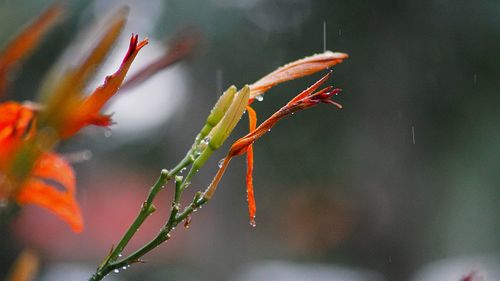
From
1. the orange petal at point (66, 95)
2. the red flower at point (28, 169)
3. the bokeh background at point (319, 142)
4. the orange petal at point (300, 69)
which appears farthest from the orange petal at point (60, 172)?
the bokeh background at point (319, 142)

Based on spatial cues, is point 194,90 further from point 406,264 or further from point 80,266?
point 406,264

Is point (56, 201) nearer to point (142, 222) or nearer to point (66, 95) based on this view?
point (142, 222)

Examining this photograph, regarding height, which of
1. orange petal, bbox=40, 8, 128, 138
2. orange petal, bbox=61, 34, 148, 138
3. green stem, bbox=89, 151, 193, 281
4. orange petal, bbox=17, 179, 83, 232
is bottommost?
green stem, bbox=89, 151, 193, 281

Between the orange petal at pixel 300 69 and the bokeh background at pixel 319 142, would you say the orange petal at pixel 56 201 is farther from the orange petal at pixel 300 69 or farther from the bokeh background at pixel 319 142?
the bokeh background at pixel 319 142

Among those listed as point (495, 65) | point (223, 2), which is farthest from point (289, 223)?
point (495, 65)

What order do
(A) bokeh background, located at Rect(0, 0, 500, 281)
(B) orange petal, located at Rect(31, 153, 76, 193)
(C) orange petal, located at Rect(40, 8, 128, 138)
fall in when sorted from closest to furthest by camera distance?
(C) orange petal, located at Rect(40, 8, 128, 138) < (B) orange petal, located at Rect(31, 153, 76, 193) < (A) bokeh background, located at Rect(0, 0, 500, 281)

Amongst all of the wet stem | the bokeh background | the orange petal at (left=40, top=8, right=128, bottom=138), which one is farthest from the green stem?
the bokeh background

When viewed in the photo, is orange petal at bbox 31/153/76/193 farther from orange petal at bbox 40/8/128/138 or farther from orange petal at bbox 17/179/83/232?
orange petal at bbox 40/8/128/138
